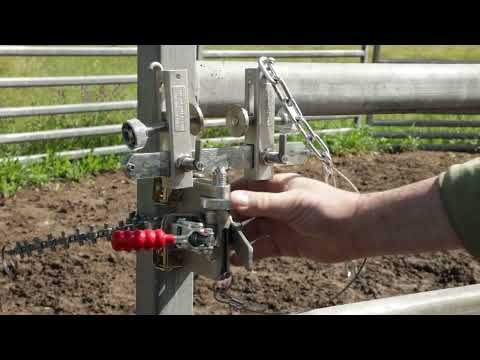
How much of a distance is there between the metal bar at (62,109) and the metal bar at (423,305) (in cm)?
528

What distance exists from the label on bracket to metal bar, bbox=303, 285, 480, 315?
49cm

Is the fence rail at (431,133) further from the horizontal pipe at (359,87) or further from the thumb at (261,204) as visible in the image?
the thumb at (261,204)

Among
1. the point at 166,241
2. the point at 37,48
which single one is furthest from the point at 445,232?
the point at 37,48

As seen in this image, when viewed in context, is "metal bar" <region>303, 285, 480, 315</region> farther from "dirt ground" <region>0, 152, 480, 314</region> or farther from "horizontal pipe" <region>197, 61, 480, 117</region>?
"dirt ground" <region>0, 152, 480, 314</region>

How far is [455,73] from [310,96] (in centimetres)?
57

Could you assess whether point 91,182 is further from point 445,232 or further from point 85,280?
point 445,232

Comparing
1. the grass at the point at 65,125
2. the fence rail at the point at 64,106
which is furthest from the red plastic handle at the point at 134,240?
the fence rail at the point at 64,106

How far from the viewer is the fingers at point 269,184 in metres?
1.84

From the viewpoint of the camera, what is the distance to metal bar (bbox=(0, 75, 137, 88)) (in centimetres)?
633

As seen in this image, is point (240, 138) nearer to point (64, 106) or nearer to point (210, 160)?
point (64, 106)

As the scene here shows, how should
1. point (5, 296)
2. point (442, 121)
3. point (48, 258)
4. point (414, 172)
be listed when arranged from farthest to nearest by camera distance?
point (442, 121)
point (414, 172)
point (48, 258)
point (5, 296)

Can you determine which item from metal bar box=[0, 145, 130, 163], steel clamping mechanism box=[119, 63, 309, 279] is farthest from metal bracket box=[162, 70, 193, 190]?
metal bar box=[0, 145, 130, 163]

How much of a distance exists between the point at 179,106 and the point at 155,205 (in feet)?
0.80

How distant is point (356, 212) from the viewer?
5.48 feet
